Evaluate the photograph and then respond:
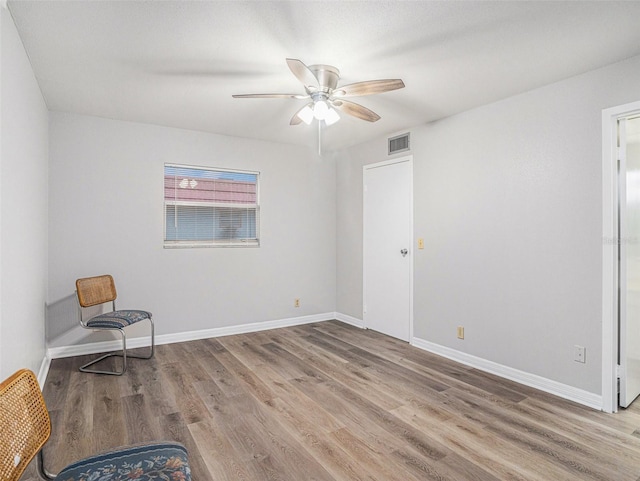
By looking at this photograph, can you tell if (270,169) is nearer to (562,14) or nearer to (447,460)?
(562,14)

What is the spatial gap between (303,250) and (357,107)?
8.55 feet

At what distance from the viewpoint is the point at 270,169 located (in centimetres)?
485

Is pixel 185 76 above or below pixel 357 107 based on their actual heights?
above

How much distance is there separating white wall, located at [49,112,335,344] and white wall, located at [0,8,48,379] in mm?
440

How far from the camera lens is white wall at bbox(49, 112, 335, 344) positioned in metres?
3.70

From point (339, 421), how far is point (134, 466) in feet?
4.83

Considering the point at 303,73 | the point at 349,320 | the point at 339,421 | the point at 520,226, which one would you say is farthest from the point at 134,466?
the point at 349,320

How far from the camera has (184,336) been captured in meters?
4.26

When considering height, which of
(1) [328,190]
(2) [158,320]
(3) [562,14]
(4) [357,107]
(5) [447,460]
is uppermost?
(3) [562,14]

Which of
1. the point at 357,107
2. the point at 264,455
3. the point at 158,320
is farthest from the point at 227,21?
the point at 158,320

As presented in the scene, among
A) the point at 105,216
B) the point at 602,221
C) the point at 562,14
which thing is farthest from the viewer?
the point at 105,216

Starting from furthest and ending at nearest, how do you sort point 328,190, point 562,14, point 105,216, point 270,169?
point 328,190
point 270,169
point 105,216
point 562,14

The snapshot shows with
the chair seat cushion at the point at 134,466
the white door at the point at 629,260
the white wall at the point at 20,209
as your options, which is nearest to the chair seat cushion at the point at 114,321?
the white wall at the point at 20,209

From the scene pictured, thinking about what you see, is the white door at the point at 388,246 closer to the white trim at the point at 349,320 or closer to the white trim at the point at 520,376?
the white trim at the point at 349,320
